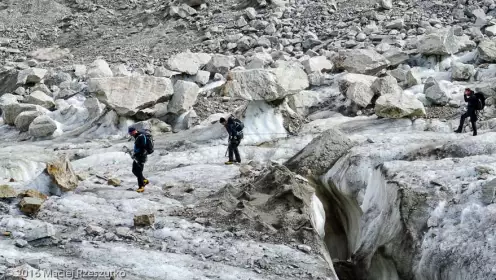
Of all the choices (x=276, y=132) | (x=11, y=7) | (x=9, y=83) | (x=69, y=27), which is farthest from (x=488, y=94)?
(x=11, y=7)

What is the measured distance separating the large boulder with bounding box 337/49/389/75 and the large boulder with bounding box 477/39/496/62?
3.94 metres

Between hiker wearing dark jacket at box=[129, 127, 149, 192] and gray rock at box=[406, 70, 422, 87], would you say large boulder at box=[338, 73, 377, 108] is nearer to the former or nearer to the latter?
gray rock at box=[406, 70, 422, 87]

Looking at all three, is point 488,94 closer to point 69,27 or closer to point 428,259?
point 428,259

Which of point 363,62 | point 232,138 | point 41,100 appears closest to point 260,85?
point 232,138

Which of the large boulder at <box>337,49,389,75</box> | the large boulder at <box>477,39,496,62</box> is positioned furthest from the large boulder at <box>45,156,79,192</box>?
the large boulder at <box>477,39,496,62</box>

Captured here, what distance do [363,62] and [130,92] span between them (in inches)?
402

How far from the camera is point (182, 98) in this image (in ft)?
80.2

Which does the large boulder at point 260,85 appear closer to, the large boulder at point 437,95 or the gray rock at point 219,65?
the large boulder at point 437,95

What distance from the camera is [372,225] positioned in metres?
12.4

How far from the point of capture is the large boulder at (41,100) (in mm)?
28281

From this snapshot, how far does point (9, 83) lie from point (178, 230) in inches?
965

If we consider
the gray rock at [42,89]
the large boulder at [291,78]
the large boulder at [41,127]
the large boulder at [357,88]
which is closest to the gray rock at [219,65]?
the large boulder at [357,88]

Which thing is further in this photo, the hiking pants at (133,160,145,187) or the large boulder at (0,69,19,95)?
the large boulder at (0,69,19,95)

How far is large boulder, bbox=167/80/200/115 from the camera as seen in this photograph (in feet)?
80.2
